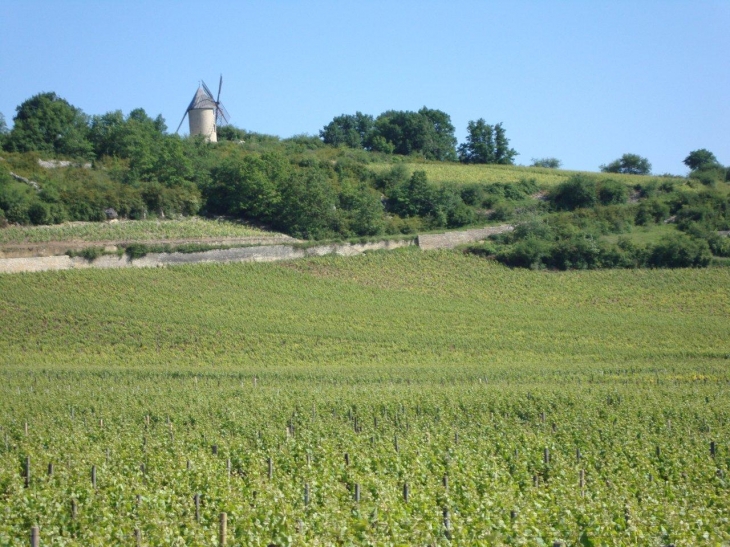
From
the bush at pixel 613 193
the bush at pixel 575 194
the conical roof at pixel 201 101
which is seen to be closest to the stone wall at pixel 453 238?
the bush at pixel 575 194

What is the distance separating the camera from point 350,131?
4724 inches

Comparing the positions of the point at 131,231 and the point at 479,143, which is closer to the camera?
the point at 131,231

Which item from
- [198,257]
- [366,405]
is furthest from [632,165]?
[366,405]

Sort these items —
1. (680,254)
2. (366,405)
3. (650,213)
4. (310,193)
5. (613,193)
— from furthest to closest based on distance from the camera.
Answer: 1. (613,193)
2. (650,213)
3. (310,193)
4. (680,254)
5. (366,405)

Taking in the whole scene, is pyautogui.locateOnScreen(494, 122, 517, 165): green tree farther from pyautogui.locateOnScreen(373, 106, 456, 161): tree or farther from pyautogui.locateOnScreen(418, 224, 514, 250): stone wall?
pyautogui.locateOnScreen(418, 224, 514, 250): stone wall

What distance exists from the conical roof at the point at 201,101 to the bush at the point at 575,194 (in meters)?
45.8

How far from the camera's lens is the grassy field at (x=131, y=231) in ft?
193

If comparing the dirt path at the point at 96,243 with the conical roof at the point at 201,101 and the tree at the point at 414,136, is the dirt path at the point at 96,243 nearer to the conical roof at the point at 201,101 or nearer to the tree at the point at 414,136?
the conical roof at the point at 201,101

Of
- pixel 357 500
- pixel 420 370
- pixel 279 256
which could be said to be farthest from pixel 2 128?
pixel 357 500

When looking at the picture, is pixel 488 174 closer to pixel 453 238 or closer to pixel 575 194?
pixel 575 194

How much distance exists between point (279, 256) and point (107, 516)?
5103cm

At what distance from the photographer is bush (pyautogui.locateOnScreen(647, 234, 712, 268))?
6359 cm

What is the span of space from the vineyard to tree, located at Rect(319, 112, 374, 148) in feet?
179

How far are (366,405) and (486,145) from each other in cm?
9398
